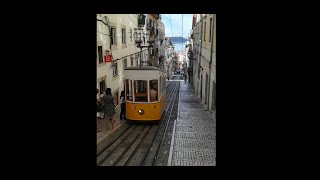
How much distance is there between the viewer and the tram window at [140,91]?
10.7 meters

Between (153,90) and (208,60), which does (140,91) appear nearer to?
(153,90)

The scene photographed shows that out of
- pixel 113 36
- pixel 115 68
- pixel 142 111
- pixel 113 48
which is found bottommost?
pixel 142 111

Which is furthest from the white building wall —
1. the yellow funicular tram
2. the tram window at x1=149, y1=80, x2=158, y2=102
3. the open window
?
the tram window at x1=149, y1=80, x2=158, y2=102

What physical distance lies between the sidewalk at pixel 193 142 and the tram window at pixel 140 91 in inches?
61.7

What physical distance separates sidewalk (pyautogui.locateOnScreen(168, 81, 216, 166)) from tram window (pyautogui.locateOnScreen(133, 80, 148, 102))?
1566 millimetres

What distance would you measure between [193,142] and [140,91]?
325 centimetres

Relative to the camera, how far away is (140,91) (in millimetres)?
10867

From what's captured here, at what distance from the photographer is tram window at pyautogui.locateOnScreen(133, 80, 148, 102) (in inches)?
423

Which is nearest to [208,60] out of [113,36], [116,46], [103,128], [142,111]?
[116,46]

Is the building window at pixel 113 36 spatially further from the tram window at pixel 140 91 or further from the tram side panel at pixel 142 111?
the tram side panel at pixel 142 111
